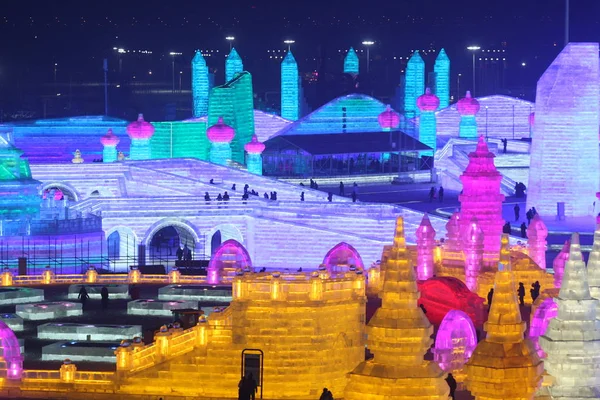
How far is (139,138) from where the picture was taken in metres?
91.7

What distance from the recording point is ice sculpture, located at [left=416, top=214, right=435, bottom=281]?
56.3 metres

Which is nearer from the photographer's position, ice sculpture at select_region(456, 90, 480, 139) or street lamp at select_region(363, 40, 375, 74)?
ice sculpture at select_region(456, 90, 480, 139)

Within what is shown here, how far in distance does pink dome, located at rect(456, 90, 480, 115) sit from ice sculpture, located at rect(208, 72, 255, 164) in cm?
1358

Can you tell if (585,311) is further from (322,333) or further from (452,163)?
(452,163)

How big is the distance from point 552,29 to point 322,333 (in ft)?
303

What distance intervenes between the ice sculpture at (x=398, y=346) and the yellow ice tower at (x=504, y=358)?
0.90 m

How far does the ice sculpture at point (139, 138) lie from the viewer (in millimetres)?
91500

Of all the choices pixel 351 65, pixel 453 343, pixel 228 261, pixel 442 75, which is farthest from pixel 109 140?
pixel 453 343

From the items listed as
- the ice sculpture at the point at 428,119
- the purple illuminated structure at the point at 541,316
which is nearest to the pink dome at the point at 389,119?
the ice sculpture at the point at 428,119

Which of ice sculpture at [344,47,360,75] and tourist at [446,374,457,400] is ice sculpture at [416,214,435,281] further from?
ice sculpture at [344,47,360,75]

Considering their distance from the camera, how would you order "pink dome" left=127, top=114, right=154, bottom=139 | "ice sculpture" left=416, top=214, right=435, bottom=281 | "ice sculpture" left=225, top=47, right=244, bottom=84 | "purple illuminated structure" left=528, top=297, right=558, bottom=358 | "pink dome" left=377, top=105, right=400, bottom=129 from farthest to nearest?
"ice sculpture" left=225, top=47, right=244, bottom=84 < "pink dome" left=377, top=105, right=400, bottom=129 < "pink dome" left=127, top=114, right=154, bottom=139 < "ice sculpture" left=416, top=214, right=435, bottom=281 < "purple illuminated structure" left=528, top=297, right=558, bottom=358

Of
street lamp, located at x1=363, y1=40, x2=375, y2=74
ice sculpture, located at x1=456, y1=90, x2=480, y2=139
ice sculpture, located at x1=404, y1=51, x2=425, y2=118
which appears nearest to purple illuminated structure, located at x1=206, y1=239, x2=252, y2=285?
ice sculpture, located at x1=456, y1=90, x2=480, y2=139

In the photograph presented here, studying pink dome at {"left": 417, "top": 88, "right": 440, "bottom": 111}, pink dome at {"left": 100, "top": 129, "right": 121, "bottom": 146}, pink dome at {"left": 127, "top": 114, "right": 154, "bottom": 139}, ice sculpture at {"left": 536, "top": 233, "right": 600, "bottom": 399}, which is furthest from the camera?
pink dome at {"left": 417, "top": 88, "right": 440, "bottom": 111}

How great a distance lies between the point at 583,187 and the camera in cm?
7581
